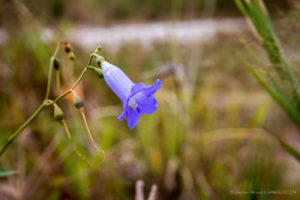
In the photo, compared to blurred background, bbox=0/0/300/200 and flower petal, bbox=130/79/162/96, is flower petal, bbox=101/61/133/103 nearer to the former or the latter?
flower petal, bbox=130/79/162/96

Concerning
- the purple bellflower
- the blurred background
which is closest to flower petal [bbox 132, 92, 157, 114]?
the purple bellflower

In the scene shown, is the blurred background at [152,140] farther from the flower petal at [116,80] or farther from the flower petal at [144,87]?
the flower petal at [144,87]

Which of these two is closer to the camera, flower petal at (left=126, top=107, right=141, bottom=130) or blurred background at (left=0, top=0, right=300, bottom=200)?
flower petal at (left=126, top=107, right=141, bottom=130)

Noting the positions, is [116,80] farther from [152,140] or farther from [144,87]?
[152,140]

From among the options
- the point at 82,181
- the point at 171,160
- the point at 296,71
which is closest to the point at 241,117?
the point at 171,160

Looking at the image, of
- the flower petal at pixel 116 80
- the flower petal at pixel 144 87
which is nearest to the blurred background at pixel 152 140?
the flower petal at pixel 116 80

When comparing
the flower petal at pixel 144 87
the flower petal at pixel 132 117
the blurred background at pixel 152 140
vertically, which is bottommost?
the blurred background at pixel 152 140

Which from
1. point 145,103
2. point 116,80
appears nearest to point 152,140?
point 145,103
